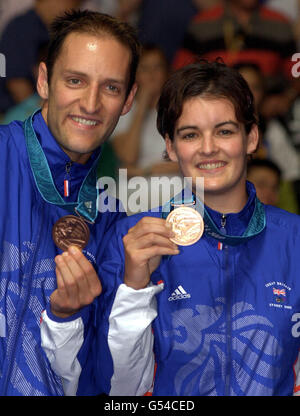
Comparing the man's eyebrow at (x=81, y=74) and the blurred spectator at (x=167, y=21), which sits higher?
the blurred spectator at (x=167, y=21)

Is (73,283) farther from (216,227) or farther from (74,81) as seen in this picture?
(74,81)

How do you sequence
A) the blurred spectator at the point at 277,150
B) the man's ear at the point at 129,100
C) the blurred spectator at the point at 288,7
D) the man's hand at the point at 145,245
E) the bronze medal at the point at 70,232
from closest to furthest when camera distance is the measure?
1. the man's hand at the point at 145,245
2. the bronze medal at the point at 70,232
3. the man's ear at the point at 129,100
4. the blurred spectator at the point at 277,150
5. the blurred spectator at the point at 288,7

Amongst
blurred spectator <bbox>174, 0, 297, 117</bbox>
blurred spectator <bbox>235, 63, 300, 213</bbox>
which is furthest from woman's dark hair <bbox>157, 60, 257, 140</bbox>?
blurred spectator <bbox>174, 0, 297, 117</bbox>

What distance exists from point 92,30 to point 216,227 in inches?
37.8

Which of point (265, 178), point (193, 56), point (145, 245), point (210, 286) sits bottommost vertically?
point (210, 286)

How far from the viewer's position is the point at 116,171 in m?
4.41

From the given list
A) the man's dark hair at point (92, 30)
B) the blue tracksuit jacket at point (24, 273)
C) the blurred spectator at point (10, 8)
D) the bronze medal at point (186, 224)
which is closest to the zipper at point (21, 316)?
the blue tracksuit jacket at point (24, 273)

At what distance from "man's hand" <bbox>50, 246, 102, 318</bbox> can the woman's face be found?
0.60 m

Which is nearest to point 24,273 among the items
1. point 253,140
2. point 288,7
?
point 253,140

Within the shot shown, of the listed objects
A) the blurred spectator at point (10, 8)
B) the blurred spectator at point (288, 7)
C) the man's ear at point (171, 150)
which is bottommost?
the man's ear at point (171, 150)

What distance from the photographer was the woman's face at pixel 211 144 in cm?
264

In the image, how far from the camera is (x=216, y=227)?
262 cm

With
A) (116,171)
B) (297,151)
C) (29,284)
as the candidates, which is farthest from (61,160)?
(297,151)

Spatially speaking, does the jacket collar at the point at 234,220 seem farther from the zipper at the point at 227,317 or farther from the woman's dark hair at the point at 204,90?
the woman's dark hair at the point at 204,90
